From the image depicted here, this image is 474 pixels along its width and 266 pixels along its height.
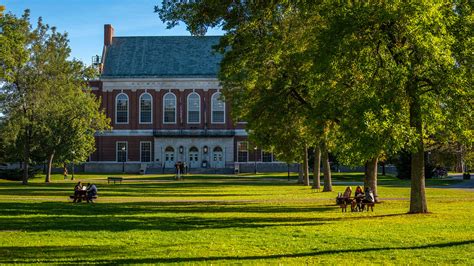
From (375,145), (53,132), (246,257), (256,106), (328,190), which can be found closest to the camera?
(246,257)

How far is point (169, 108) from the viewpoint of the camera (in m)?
80.8

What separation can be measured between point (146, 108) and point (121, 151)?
7.13m

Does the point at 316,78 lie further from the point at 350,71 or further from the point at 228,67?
the point at 228,67

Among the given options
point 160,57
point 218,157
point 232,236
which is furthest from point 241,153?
point 232,236

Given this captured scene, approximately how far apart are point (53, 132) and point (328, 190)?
25.4 meters

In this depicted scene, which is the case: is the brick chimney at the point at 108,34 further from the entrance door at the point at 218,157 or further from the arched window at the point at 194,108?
the entrance door at the point at 218,157

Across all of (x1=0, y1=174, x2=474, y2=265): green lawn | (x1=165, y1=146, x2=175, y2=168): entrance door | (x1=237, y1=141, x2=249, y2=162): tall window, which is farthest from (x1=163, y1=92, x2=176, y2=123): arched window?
(x1=0, y1=174, x2=474, y2=265): green lawn

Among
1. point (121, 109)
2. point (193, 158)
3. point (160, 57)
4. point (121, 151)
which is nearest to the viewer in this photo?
point (121, 151)

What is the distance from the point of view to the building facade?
3142 inches

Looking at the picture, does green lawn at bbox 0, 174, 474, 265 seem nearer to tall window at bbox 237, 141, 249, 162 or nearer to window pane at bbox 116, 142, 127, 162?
tall window at bbox 237, 141, 249, 162

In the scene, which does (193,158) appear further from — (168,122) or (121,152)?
(121,152)

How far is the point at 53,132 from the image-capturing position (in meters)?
48.0

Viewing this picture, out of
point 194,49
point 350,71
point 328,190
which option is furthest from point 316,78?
point 194,49

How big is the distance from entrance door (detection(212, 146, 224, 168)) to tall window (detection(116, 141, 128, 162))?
12.6m
